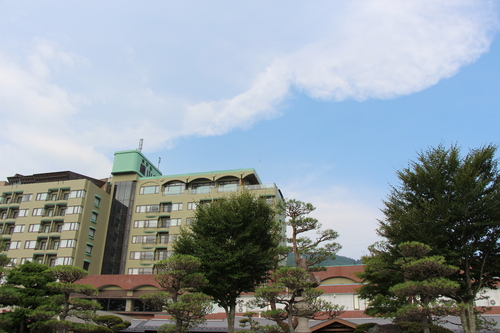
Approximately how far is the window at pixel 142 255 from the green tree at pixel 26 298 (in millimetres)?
30830

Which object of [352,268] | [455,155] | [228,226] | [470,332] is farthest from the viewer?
[352,268]

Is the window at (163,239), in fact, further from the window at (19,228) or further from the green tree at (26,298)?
the green tree at (26,298)

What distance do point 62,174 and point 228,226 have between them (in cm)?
4464

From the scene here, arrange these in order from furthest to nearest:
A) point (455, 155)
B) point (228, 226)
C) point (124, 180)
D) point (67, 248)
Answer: point (124, 180) < point (67, 248) < point (228, 226) < point (455, 155)

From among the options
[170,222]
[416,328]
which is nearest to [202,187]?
[170,222]

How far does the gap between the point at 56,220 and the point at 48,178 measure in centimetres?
872

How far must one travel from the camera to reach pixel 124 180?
198ft

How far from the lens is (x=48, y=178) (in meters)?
58.8

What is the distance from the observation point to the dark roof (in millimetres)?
57938

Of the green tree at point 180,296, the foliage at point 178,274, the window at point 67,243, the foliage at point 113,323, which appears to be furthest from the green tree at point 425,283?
the window at point 67,243

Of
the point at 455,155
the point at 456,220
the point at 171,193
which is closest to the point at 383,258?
the point at 456,220

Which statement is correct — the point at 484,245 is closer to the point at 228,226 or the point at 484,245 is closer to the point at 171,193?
the point at 228,226

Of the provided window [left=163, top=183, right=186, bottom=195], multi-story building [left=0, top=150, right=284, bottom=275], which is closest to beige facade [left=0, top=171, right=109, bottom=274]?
multi-story building [left=0, top=150, right=284, bottom=275]

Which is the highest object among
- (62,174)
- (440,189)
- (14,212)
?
(62,174)
